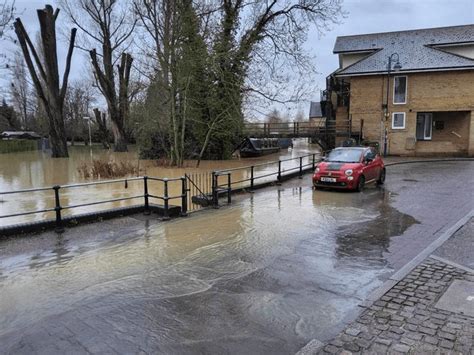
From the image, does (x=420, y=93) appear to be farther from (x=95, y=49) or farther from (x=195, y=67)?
(x=95, y=49)

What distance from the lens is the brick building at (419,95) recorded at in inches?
1034

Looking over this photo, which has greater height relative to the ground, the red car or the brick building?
the brick building

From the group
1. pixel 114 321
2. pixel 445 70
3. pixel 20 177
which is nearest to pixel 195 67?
pixel 20 177

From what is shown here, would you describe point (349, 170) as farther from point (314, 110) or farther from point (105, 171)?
point (314, 110)

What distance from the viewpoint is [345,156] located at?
553 inches

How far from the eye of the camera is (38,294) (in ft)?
15.7

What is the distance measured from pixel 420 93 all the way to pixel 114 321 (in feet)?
91.4

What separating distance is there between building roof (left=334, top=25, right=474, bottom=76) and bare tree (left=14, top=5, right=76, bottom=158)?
880 inches

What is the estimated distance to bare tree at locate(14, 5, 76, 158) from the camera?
98.2 feet

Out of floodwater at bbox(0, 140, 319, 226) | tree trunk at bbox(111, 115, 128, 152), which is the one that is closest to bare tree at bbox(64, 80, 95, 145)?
tree trunk at bbox(111, 115, 128, 152)

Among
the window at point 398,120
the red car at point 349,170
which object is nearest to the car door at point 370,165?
the red car at point 349,170

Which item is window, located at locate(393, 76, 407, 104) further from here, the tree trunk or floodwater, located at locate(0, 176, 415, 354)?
the tree trunk

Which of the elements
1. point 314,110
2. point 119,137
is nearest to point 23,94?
point 119,137

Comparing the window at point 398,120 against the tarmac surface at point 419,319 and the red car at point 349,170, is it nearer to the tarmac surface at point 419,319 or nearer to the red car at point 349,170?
the red car at point 349,170
